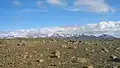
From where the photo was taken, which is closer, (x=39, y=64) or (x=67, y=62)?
(x=39, y=64)

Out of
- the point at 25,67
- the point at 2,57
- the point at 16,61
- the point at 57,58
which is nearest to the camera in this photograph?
the point at 25,67

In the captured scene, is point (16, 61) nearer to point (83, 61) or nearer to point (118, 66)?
point (83, 61)

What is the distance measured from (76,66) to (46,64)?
2.66 meters

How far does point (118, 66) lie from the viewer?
28.0 metres

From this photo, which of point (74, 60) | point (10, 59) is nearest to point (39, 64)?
point (10, 59)

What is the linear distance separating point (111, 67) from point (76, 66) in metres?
3.06

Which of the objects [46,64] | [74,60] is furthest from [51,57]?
[46,64]

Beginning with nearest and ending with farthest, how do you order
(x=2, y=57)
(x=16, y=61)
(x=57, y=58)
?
(x=16, y=61) < (x=2, y=57) < (x=57, y=58)

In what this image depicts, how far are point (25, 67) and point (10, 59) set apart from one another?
3904 mm

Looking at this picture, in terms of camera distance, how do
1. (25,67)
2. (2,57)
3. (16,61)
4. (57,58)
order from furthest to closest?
1. (57,58)
2. (2,57)
3. (16,61)
4. (25,67)

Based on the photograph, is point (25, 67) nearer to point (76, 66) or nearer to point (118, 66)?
point (76, 66)

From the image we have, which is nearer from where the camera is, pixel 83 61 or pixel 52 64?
pixel 52 64

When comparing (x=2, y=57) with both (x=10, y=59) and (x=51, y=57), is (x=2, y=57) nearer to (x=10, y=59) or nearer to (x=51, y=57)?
(x=10, y=59)

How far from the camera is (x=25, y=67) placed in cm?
2439
